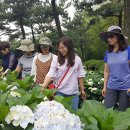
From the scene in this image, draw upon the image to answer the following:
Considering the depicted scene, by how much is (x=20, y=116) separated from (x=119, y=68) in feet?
9.05

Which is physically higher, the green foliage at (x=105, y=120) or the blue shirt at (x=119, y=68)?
the green foliage at (x=105, y=120)

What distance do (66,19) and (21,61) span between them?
98.0 feet

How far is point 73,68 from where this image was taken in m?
4.73

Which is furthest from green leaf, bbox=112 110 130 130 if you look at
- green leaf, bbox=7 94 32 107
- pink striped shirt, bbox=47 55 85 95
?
pink striped shirt, bbox=47 55 85 95

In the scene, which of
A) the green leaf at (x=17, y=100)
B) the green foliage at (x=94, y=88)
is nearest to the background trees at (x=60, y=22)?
the green foliage at (x=94, y=88)

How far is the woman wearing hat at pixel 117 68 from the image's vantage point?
14.5 feet

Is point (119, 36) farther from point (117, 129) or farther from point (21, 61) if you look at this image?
point (117, 129)

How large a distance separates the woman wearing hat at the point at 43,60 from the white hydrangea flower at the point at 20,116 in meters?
3.53

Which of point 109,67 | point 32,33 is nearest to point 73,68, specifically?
point 109,67

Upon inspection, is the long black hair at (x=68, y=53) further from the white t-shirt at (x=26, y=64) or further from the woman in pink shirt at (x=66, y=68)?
the white t-shirt at (x=26, y=64)

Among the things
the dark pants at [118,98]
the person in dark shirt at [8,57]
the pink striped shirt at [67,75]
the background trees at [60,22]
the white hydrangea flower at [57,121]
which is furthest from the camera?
the background trees at [60,22]

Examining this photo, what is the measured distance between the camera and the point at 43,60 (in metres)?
5.48

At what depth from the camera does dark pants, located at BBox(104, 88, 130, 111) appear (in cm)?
455

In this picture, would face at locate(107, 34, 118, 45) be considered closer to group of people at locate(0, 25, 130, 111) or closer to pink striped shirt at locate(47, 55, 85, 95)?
group of people at locate(0, 25, 130, 111)
